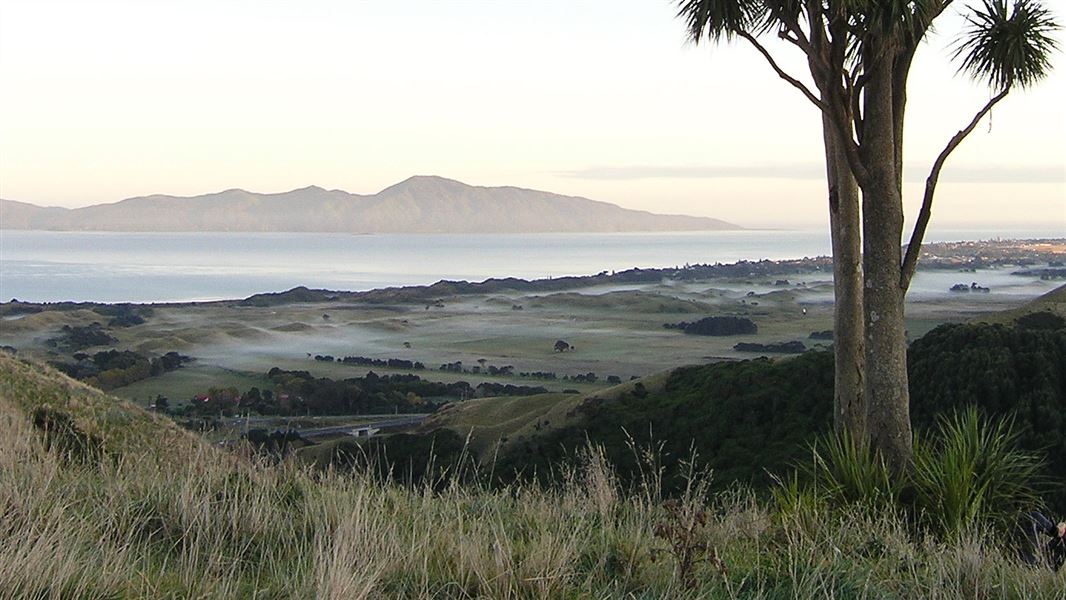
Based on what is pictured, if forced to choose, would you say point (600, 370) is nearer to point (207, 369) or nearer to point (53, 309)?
point (207, 369)

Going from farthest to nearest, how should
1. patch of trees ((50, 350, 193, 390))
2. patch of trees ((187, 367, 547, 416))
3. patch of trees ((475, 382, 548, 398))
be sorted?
patch of trees ((475, 382, 548, 398)), patch of trees ((50, 350, 193, 390)), patch of trees ((187, 367, 547, 416))

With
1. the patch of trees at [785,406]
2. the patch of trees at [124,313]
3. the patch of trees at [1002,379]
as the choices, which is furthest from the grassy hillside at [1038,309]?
the patch of trees at [124,313]

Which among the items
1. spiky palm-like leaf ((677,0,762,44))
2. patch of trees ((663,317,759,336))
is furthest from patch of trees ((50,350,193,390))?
spiky palm-like leaf ((677,0,762,44))

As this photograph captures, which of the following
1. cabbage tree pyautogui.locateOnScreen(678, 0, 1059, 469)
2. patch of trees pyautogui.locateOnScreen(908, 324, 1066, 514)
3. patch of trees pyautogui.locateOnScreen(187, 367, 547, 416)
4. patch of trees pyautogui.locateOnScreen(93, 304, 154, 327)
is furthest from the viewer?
patch of trees pyautogui.locateOnScreen(93, 304, 154, 327)

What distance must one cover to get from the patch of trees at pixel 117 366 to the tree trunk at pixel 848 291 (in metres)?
41.1

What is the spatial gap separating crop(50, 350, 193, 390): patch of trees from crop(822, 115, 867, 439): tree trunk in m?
41.1

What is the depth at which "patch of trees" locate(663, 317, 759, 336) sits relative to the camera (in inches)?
2763

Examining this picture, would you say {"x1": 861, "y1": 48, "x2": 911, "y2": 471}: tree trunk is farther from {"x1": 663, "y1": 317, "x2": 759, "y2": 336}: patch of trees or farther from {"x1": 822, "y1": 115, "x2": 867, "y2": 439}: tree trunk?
{"x1": 663, "y1": 317, "x2": 759, "y2": 336}: patch of trees

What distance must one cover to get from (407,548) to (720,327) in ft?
225

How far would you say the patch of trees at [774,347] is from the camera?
190 ft

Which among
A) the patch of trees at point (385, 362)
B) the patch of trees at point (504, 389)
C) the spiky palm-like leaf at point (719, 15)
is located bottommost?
the patch of trees at point (504, 389)

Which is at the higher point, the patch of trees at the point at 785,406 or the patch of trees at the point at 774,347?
the patch of trees at the point at 785,406

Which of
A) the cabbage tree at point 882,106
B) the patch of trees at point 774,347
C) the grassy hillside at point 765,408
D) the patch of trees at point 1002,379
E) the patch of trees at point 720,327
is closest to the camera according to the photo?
the cabbage tree at point 882,106

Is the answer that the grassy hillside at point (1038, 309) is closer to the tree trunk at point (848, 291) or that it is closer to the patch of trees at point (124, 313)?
the tree trunk at point (848, 291)
